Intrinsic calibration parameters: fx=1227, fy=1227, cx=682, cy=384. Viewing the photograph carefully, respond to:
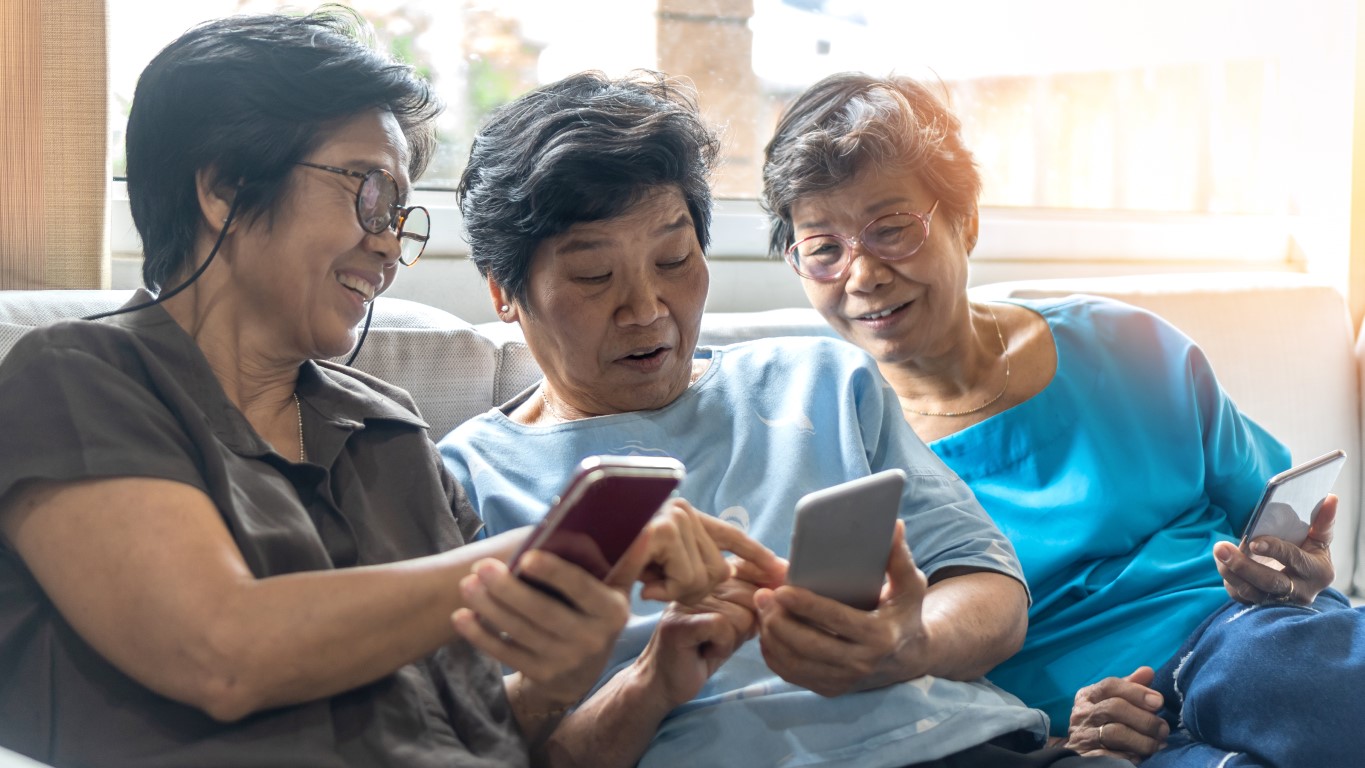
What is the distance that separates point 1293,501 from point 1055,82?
207 centimetres

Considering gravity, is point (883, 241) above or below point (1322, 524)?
above

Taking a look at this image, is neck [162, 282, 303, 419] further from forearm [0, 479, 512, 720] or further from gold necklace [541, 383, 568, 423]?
gold necklace [541, 383, 568, 423]

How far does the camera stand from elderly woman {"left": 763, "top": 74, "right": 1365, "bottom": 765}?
5.42ft

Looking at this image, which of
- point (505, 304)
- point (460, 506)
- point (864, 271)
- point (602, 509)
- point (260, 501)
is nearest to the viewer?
point (602, 509)

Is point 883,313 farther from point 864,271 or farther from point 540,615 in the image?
point 540,615

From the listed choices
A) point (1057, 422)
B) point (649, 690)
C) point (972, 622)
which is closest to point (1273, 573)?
point (1057, 422)

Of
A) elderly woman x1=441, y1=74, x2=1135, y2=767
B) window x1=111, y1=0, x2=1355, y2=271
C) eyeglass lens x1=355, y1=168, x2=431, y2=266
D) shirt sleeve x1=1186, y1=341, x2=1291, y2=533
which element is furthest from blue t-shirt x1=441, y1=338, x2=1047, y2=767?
window x1=111, y1=0, x2=1355, y2=271

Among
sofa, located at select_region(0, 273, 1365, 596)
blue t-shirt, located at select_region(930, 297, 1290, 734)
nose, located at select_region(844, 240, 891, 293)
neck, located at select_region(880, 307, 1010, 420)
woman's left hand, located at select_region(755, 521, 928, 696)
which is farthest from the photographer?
sofa, located at select_region(0, 273, 1365, 596)

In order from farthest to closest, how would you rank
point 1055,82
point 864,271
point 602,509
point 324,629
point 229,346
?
point 1055,82 → point 864,271 → point 229,346 → point 324,629 → point 602,509

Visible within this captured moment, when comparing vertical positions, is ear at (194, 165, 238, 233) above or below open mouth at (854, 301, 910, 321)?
above

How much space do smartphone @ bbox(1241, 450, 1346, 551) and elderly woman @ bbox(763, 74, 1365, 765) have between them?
2 centimetres

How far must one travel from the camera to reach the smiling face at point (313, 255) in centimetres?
122

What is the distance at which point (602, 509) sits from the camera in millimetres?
898

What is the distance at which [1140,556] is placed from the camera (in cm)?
177
